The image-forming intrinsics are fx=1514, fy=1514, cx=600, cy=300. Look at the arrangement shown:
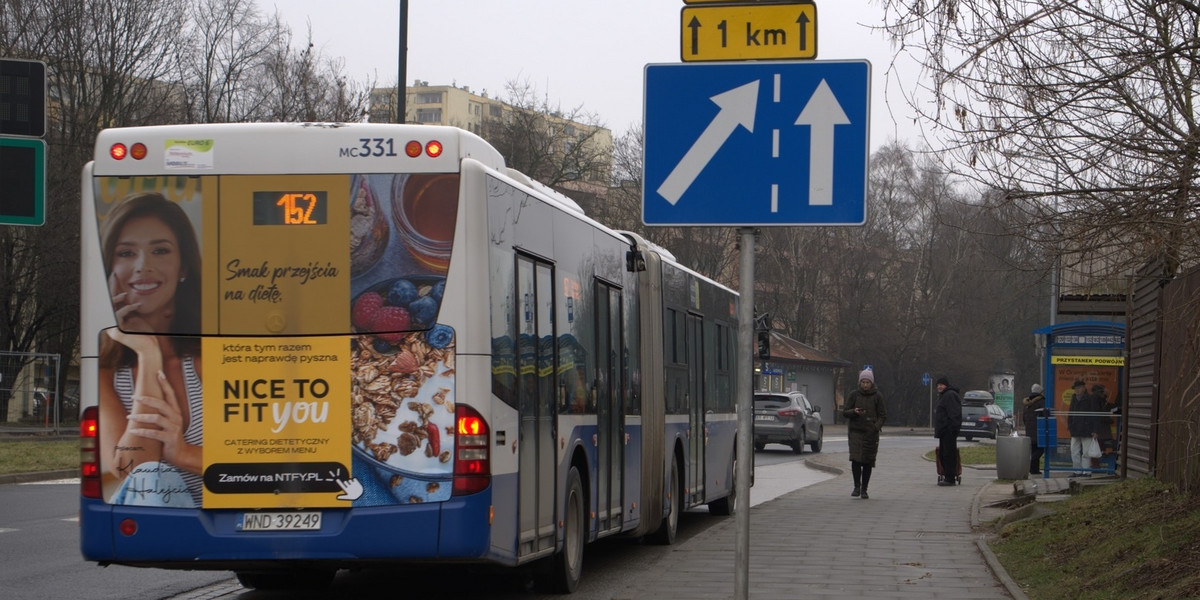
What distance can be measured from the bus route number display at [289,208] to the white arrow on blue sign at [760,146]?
338 centimetres

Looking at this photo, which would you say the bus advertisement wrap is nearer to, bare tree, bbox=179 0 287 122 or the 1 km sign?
the 1 km sign

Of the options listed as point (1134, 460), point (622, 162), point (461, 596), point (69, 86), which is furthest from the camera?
point (622, 162)

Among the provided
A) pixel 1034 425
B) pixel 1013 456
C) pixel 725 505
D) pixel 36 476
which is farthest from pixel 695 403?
pixel 1034 425

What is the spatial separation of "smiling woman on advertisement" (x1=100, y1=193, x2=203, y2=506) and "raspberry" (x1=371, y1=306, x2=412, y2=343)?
1059 mm

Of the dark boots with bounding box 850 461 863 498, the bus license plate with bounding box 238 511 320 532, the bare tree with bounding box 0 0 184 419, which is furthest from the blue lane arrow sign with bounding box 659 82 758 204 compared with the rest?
the bare tree with bounding box 0 0 184 419

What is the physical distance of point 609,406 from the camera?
12.1m

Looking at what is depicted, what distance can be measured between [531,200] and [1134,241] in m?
3.88

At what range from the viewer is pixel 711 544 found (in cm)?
1397

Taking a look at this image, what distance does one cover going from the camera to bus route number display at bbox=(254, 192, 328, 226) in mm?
8703

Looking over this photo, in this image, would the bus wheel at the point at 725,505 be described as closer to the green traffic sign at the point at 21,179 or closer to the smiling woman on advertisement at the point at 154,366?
the green traffic sign at the point at 21,179

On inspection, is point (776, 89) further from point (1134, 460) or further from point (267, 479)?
point (1134, 460)

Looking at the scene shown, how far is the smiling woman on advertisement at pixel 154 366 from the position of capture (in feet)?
28.4

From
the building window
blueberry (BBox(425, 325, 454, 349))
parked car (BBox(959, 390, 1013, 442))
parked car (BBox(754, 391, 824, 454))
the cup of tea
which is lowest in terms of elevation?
parked car (BBox(959, 390, 1013, 442))

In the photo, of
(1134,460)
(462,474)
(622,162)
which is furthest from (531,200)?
(622,162)
